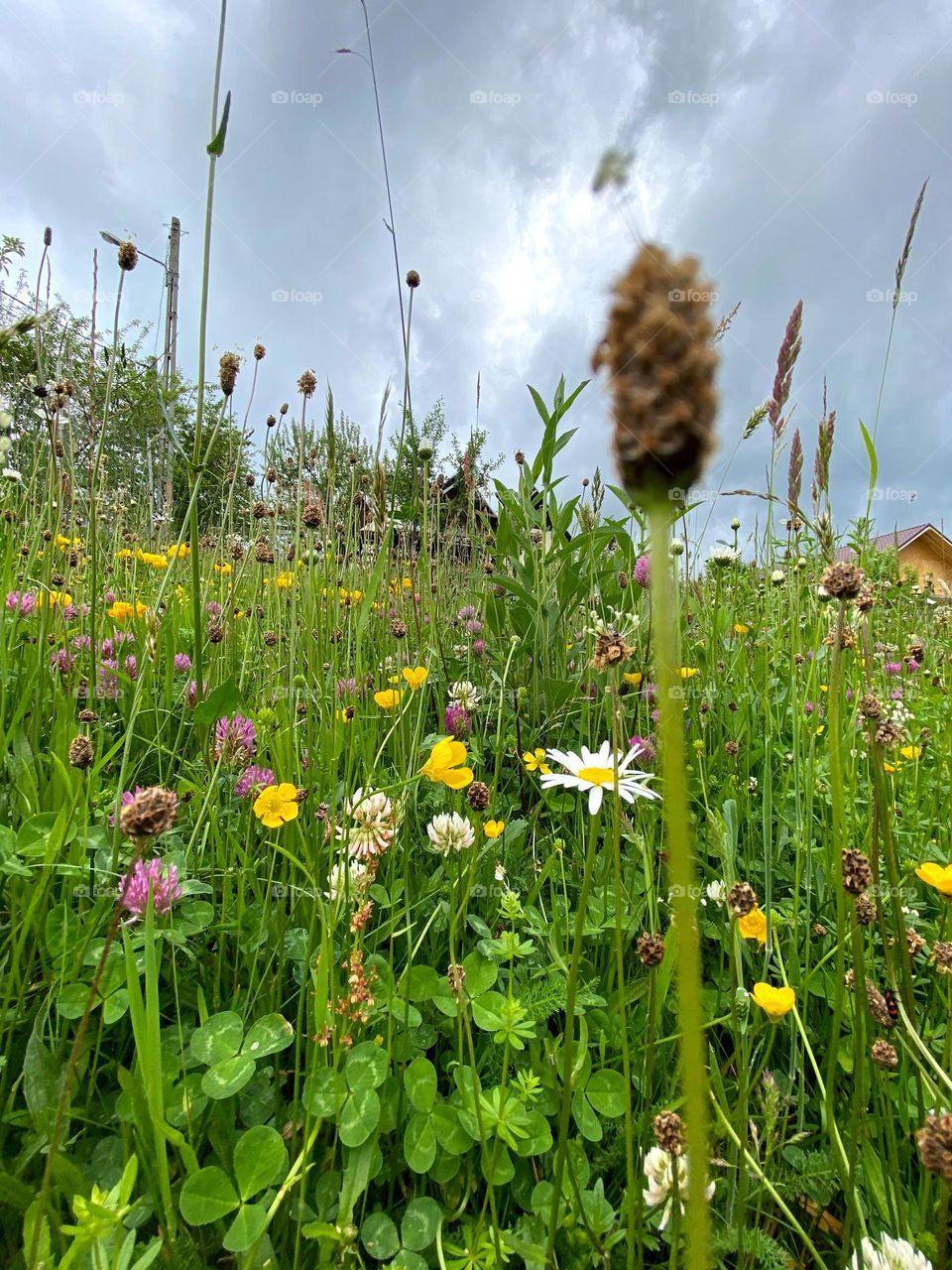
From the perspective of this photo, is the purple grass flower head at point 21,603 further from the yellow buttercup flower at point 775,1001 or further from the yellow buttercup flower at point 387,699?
the yellow buttercup flower at point 775,1001

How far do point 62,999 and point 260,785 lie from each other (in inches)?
14.5

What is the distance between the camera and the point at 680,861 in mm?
303

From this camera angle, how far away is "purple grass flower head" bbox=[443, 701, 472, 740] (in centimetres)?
147

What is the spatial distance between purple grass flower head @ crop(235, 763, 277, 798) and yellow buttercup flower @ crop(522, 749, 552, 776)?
48 centimetres

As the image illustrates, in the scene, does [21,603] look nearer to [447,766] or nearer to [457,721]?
[457,721]

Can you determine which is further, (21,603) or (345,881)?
(21,603)

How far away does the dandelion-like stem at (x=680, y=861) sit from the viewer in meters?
0.29

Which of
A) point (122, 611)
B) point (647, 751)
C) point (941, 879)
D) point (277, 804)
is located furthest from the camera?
point (122, 611)

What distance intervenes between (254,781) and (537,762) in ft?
1.95

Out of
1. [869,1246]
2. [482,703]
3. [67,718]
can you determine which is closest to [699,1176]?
[869,1246]

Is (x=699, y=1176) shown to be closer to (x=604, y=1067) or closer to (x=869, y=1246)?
(x=869, y=1246)

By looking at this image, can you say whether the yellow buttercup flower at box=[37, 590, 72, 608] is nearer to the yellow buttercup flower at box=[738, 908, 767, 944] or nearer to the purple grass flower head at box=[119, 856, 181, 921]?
the purple grass flower head at box=[119, 856, 181, 921]

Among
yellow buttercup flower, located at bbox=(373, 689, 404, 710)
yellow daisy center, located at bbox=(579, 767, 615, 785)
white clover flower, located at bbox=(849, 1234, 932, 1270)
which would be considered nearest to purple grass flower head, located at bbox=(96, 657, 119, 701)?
yellow buttercup flower, located at bbox=(373, 689, 404, 710)

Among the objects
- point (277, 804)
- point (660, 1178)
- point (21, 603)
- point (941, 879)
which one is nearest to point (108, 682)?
point (21, 603)
